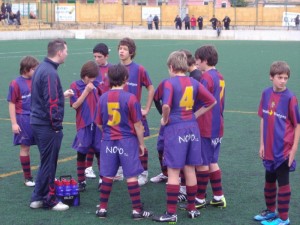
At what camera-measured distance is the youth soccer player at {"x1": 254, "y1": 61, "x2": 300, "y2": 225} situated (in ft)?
21.7

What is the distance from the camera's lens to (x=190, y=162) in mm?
7000

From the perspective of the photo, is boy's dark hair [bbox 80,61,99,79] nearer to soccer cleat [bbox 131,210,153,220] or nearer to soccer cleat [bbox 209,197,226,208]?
soccer cleat [bbox 131,210,153,220]

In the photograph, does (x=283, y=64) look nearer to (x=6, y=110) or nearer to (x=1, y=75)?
(x=6, y=110)

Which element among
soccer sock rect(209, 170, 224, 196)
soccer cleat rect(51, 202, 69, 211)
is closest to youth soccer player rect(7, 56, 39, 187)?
soccer cleat rect(51, 202, 69, 211)

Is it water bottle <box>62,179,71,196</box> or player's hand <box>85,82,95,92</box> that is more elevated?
player's hand <box>85,82,95,92</box>

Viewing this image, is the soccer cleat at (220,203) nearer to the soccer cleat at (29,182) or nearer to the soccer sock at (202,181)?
the soccer sock at (202,181)

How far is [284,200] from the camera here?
6711 mm

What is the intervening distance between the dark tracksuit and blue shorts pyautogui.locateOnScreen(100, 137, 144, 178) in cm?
58

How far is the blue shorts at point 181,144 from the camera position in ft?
22.6

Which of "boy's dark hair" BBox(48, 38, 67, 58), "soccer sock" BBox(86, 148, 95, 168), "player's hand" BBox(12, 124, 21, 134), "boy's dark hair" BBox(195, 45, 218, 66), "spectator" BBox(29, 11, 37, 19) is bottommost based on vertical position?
"soccer sock" BBox(86, 148, 95, 168)

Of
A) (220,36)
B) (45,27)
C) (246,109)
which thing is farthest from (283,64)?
(45,27)

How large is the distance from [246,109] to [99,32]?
42.4m

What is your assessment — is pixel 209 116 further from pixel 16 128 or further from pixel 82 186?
pixel 16 128

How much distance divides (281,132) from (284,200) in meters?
0.68
